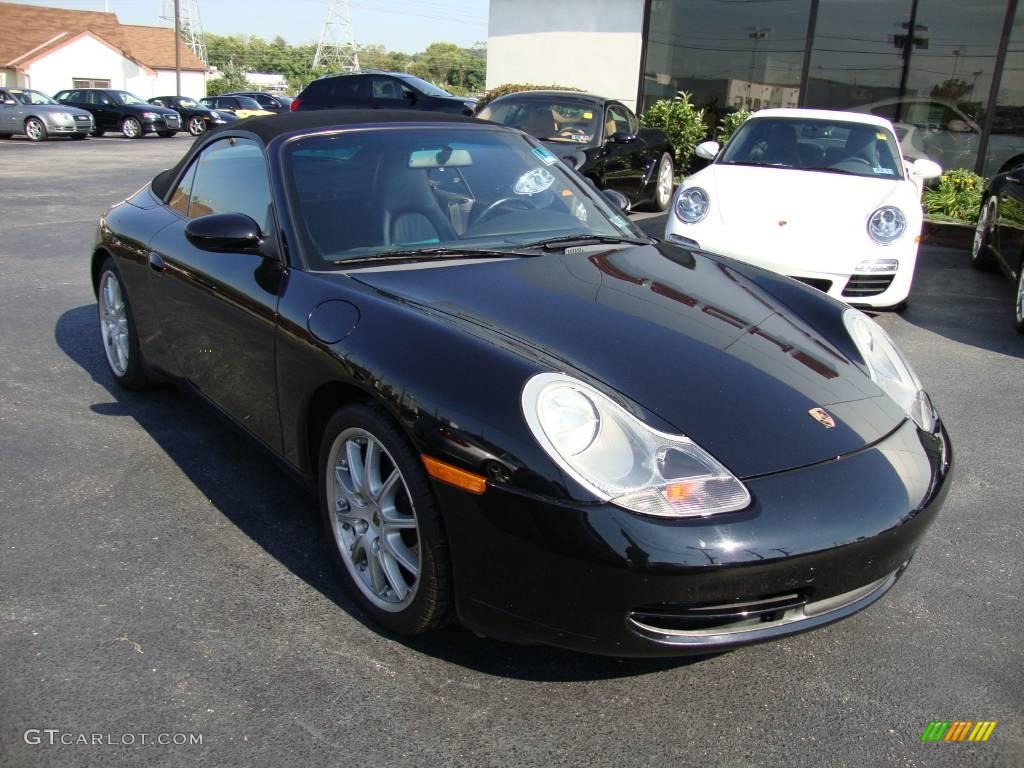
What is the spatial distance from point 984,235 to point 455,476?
7447 mm

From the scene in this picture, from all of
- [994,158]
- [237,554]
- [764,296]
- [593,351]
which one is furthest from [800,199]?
[994,158]

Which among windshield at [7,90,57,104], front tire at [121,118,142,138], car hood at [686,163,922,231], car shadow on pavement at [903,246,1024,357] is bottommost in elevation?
front tire at [121,118,142,138]

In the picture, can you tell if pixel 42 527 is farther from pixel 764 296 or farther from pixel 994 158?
pixel 994 158

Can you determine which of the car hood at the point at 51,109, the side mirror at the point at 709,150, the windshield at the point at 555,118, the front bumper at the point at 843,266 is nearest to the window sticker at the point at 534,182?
the front bumper at the point at 843,266

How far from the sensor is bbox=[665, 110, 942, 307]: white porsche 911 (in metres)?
5.79

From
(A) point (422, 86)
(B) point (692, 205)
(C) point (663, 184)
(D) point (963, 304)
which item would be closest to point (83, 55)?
(A) point (422, 86)

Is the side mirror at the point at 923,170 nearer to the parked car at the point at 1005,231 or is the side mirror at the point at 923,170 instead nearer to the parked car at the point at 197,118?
the parked car at the point at 1005,231

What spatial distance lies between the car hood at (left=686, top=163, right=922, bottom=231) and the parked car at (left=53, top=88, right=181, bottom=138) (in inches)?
958

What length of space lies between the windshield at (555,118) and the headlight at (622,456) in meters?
7.72

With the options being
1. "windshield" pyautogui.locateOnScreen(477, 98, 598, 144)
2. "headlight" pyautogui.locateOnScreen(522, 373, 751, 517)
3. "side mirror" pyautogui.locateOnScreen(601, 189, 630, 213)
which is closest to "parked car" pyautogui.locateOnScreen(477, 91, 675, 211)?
"windshield" pyautogui.locateOnScreen(477, 98, 598, 144)

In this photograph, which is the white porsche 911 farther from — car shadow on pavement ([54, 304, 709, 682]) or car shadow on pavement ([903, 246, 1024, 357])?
car shadow on pavement ([54, 304, 709, 682])

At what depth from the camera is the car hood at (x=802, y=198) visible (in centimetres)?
603

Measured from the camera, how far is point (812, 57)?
14.1 meters

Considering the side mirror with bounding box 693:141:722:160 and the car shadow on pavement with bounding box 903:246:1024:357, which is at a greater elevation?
the side mirror with bounding box 693:141:722:160
